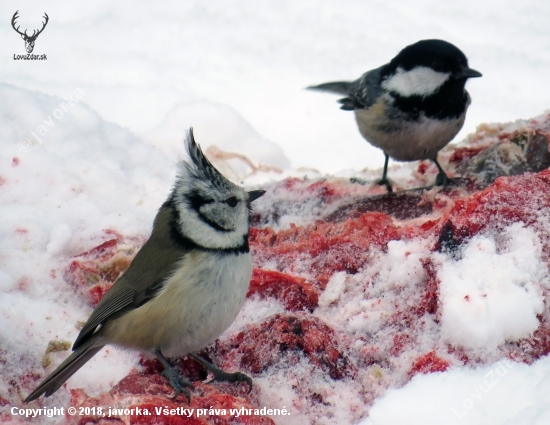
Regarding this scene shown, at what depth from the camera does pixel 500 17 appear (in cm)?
642

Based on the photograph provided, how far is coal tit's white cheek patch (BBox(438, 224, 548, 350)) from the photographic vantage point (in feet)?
7.48

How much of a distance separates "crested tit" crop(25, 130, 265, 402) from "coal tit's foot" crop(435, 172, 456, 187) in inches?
55.6

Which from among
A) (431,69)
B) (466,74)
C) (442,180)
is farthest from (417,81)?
(442,180)

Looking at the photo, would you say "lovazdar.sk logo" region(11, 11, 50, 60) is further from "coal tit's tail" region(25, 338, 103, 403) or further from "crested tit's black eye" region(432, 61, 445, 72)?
"coal tit's tail" region(25, 338, 103, 403)

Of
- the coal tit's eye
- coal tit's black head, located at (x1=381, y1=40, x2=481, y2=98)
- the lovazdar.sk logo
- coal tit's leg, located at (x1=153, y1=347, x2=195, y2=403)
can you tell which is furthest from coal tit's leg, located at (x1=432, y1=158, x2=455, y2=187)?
the lovazdar.sk logo

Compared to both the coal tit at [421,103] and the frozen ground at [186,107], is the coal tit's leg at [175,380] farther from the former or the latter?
the coal tit at [421,103]

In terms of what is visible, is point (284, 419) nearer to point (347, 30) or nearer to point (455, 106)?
point (455, 106)

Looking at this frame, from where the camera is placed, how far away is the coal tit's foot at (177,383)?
2.18 m

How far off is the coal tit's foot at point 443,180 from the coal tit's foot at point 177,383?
180cm

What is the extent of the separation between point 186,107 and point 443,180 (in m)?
2.20

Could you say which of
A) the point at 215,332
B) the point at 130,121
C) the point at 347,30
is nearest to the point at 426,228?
the point at 215,332

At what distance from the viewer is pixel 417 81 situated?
3.77 metres

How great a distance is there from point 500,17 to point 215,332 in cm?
502

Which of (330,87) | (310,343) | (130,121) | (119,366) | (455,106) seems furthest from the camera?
(130,121)
